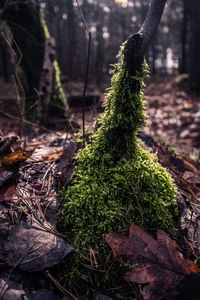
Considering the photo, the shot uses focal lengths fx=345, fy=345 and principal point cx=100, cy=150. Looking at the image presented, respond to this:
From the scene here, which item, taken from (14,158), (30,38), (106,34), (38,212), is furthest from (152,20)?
(106,34)

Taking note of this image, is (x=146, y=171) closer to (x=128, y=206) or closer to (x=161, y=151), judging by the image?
(x=128, y=206)

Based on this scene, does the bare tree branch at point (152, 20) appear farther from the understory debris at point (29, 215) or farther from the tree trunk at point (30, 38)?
the tree trunk at point (30, 38)

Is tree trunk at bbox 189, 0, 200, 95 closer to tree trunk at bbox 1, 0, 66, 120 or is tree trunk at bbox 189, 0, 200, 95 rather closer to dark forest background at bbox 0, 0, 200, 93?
dark forest background at bbox 0, 0, 200, 93

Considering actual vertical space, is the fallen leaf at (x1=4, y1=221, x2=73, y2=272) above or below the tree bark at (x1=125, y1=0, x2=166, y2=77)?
below

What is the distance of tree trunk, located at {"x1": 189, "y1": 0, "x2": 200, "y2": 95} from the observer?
1080cm

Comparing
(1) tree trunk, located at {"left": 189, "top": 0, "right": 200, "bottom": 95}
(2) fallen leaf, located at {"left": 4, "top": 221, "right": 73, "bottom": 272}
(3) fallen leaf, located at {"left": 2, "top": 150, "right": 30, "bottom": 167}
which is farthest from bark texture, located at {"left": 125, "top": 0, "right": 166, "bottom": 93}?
(1) tree trunk, located at {"left": 189, "top": 0, "right": 200, "bottom": 95}

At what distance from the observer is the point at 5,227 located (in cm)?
182

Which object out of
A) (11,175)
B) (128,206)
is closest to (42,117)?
(11,175)

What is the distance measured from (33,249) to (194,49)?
1077 cm

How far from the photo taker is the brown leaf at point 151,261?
5.28 feet

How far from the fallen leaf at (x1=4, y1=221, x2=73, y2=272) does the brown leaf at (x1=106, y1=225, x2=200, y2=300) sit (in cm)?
25

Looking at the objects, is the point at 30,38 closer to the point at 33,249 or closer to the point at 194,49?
the point at 33,249

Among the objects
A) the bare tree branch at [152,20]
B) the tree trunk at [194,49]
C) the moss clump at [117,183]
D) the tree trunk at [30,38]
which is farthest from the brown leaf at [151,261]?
the tree trunk at [194,49]

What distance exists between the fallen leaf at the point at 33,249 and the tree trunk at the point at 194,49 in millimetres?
10348
